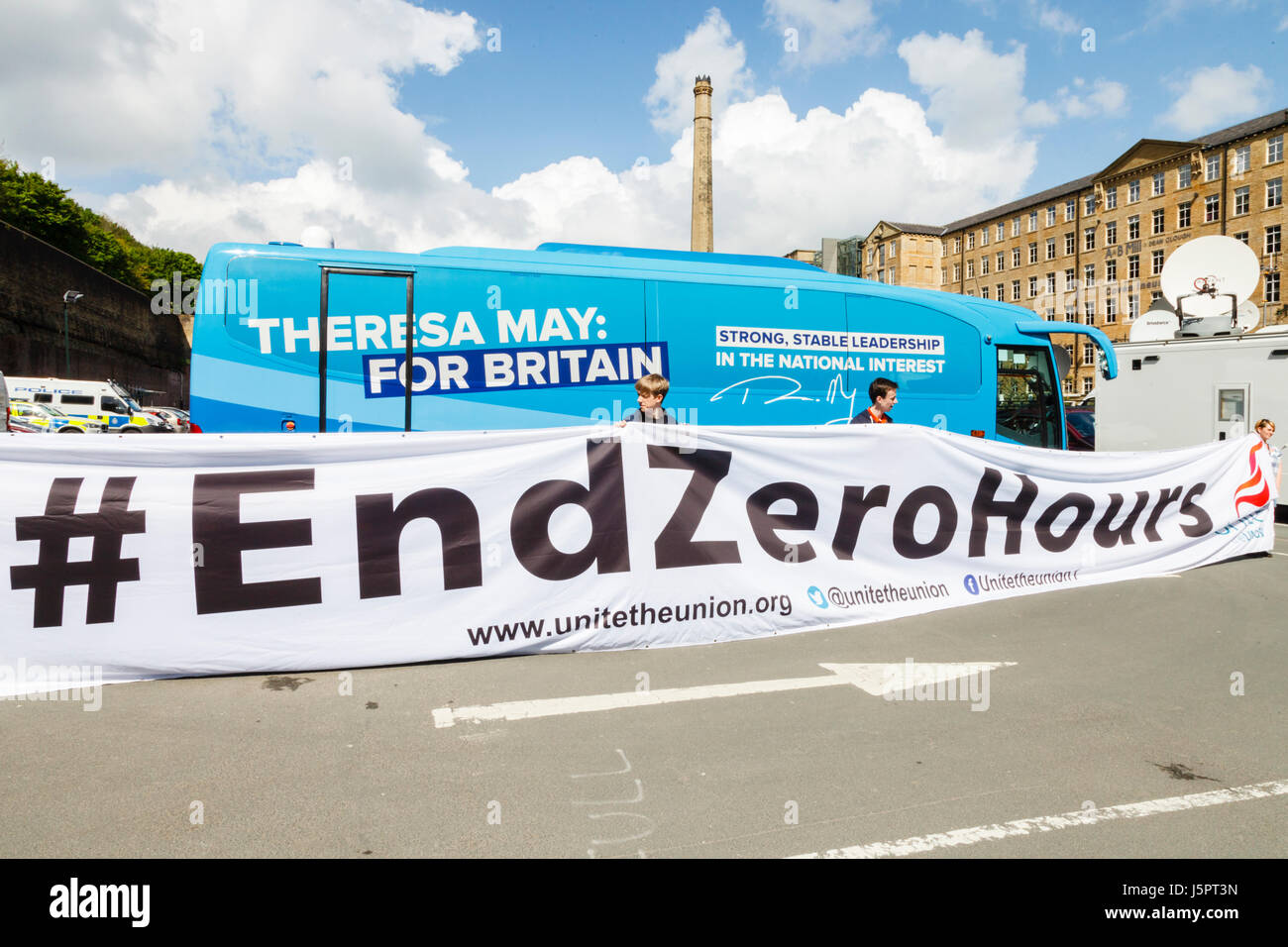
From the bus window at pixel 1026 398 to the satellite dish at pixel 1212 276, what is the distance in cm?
584

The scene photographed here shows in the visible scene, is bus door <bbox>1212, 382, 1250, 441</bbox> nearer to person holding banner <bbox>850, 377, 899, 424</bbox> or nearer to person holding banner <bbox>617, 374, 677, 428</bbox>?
person holding banner <bbox>850, 377, 899, 424</bbox>

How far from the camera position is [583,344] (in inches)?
350

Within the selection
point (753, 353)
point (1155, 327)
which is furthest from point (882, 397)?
point (1155, 327)

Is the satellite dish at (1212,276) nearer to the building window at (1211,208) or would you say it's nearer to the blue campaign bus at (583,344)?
the blue campaign bus at (583,344)

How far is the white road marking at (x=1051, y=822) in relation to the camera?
2.92 metres

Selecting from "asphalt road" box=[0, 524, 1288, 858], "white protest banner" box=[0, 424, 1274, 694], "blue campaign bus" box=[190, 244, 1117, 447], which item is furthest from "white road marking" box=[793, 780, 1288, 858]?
"blue campaign bus" box=[190, 244, 1117, 447]

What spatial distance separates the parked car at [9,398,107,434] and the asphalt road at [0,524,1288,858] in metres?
31.3

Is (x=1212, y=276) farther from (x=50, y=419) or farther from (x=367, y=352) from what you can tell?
(x=50, y=419)

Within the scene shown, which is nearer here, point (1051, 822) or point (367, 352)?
point (1051, 822)

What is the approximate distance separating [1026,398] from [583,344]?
5.69 meters

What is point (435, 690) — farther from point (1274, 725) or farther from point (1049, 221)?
point (1049, 221)

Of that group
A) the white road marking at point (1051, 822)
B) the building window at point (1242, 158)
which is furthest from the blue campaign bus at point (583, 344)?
the building window at point (1242, 158)
